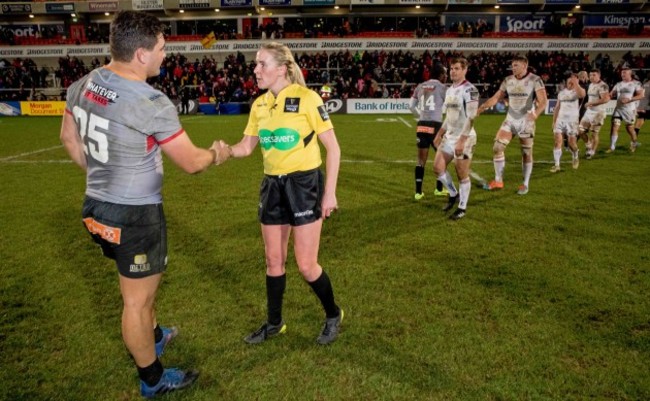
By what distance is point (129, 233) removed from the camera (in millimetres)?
2725

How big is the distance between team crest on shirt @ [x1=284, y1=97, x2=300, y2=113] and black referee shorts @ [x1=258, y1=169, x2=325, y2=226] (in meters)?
0.46

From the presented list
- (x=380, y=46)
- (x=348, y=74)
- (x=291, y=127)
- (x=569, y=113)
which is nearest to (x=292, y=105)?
(x=291, y=127)

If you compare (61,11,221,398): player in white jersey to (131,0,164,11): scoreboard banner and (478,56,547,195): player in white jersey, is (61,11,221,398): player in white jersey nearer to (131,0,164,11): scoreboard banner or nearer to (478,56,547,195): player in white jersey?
(478,56,547,195): player in white jersey

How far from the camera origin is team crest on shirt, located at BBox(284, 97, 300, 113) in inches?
129

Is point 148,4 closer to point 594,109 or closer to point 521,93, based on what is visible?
point 594,109

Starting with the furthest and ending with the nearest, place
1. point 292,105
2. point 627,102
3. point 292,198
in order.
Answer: point 627,102, point 292,198, point 292,105

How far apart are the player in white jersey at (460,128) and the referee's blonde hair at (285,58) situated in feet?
14.3

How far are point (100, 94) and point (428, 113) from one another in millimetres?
6785

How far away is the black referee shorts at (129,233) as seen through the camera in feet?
8.87

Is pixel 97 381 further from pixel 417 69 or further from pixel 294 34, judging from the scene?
pixel 294 34

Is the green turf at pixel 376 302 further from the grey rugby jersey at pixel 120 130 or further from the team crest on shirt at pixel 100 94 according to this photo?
the team crest on shirt at pixel 100 94

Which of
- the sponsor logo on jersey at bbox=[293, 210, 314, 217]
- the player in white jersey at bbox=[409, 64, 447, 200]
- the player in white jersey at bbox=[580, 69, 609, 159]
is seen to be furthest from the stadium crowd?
the sponsor logo on jersey at bbox=[293, 210, 314, 217]

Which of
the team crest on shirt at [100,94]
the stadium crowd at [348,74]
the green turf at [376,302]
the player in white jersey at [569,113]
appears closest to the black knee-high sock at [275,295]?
the green turf at [376,302]

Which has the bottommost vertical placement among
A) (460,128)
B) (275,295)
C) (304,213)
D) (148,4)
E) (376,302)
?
(376,302)
